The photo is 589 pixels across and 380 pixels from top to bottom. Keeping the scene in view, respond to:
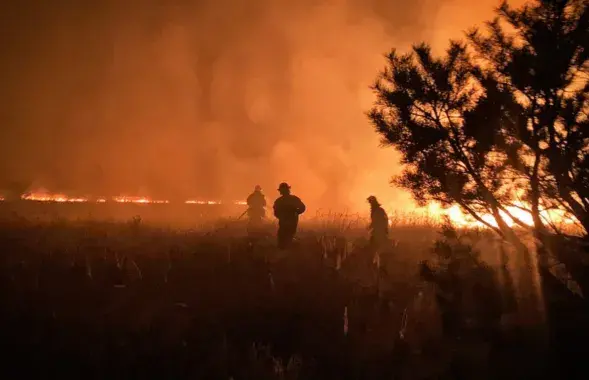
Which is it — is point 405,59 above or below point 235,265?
above

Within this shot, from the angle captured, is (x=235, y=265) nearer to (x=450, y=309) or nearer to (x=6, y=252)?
(x=450, y=309)

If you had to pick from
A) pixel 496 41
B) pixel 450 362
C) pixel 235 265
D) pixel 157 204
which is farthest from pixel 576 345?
pixel 157 204

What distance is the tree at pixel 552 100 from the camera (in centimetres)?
464

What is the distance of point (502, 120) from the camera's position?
206 inches

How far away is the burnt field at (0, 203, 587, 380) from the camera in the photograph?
14.9 feet

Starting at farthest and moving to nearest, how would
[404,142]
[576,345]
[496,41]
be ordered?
[404,142] < [496,41] < [576,345]

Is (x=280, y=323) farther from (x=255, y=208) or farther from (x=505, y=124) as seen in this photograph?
(x=255, y=208)

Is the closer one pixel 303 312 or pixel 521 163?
pixel 521 163

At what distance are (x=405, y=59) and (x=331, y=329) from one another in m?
4.31

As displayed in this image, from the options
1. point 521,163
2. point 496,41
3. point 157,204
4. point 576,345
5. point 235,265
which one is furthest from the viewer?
point 157,204

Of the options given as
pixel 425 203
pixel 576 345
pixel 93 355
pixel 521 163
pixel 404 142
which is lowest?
pixel 93 355

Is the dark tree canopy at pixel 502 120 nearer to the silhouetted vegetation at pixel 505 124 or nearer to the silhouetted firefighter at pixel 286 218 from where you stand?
the silhouetted vegetation at pixel 505 124

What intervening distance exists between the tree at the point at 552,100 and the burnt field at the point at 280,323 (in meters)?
1.33

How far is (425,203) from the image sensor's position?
6.14m
